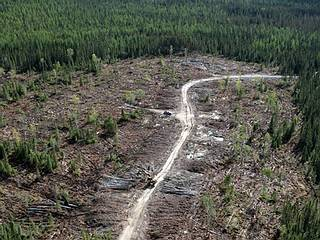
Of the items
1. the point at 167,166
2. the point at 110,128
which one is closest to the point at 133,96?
the point at 110,128

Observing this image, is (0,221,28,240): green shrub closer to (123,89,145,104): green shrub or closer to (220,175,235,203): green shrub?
(220,175,235,203): green shrub

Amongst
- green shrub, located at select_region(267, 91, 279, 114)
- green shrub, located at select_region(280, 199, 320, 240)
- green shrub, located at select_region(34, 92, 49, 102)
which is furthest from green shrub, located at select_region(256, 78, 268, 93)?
green shrub, located at select_region(280, 199, 320, 240)

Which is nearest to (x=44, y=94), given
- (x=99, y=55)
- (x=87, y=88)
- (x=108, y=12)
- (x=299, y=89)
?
(x=87, y=88)

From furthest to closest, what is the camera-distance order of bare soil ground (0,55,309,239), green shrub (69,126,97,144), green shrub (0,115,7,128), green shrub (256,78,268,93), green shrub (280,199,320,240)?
green shrub (256,78,268,93) → green shrub (0,115,7,128) → green shrub (69,126,97,144) → bare soil ground (0,55,309,239) → green shrub (280,199,320,240)

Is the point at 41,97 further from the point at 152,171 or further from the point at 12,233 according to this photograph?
the point at 12,233

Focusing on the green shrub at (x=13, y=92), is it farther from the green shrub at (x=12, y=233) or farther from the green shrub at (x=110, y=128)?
the green shrub at (x=12, y=233)

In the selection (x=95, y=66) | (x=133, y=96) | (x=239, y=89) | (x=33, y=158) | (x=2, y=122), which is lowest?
(x=239, y=89)

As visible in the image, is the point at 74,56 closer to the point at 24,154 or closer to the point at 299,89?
the point at 299,89
